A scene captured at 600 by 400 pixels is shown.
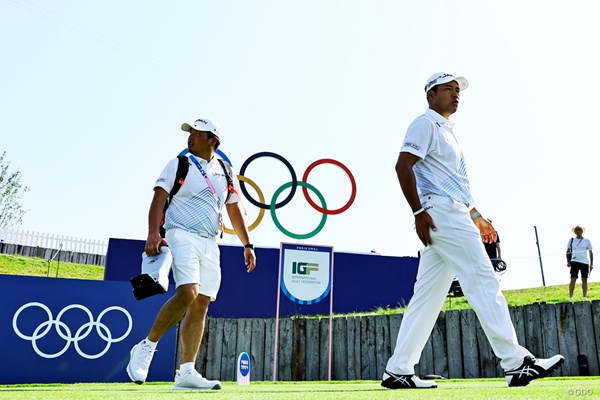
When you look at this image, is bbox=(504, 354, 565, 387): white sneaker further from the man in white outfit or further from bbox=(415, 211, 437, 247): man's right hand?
bbox=(415, 211, 437, 247): man's right hand

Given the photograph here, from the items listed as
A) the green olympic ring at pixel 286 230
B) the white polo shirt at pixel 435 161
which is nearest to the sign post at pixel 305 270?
the green olympic ring at pixel 286 230

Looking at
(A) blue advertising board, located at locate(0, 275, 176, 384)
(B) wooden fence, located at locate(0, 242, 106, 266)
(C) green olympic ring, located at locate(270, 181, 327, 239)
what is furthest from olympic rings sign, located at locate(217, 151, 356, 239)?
(B) wooden fence, located at locate(0, 242, 106, 266)

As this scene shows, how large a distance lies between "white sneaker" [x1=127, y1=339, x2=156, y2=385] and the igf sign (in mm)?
7666

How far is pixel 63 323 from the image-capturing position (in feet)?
25.2

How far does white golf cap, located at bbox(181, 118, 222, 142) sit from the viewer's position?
5.27 meters

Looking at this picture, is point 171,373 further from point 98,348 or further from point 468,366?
point 468,366

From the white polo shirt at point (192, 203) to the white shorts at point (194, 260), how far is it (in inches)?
2.9

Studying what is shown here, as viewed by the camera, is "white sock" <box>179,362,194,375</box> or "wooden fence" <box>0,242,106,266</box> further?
"wooden fence" <box>0,242,106,266</box>

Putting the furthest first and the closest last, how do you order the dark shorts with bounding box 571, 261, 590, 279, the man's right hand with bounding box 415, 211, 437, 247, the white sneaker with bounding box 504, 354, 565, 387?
1. the dark shorts with bounding box 571, 261, 590, 279
2. the man's right hand with bounding box 415, 211, 437, 247
3. the white sneaker with bounding box 504, 354, 565, 387

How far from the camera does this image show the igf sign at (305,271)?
1262 centimetres

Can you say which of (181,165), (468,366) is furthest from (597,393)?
(468,366)

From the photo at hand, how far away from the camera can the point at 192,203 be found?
16.7ft

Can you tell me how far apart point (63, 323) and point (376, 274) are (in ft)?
39.8

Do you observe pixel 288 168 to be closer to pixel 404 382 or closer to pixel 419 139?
pixel 419 139
